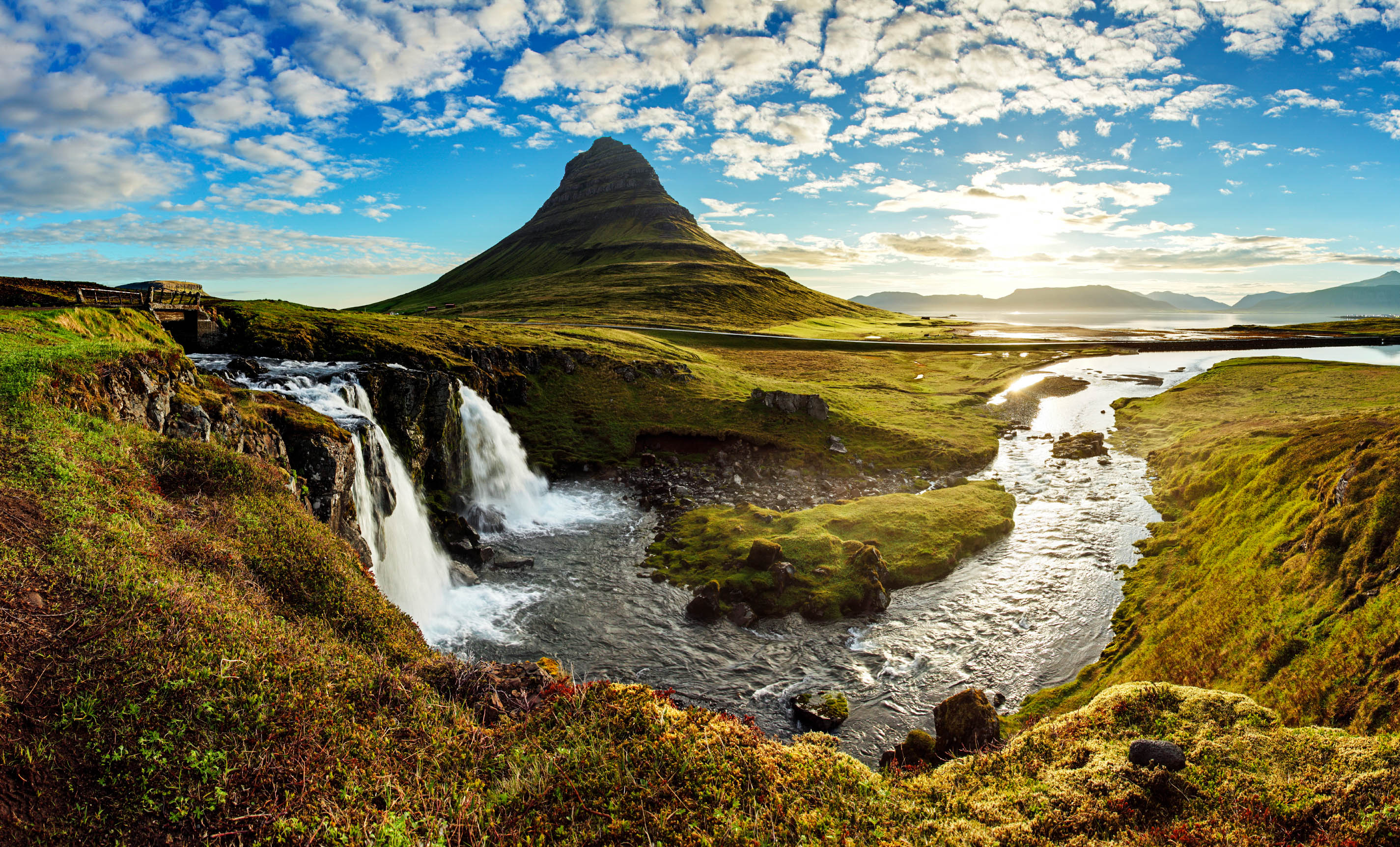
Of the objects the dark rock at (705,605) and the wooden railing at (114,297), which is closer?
the dark rock at (705,605)

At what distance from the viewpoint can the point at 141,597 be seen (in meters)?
9.34

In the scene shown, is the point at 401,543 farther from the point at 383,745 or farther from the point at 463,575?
the point at 383,745

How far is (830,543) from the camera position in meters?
30.3

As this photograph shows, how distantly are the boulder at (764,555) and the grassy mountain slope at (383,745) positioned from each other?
632 inches

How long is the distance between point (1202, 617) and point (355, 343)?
55.1 metres


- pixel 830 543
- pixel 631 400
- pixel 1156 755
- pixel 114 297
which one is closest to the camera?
pixel 1156 755

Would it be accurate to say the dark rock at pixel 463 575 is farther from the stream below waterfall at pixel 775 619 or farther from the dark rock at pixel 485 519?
the dark rock at pixel 485 519

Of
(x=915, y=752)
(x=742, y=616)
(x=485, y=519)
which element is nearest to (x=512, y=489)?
(x=485, y=519)

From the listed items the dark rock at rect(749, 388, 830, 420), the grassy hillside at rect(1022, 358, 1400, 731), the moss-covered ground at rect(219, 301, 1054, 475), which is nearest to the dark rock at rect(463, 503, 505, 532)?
the moss-covered ground at rect(219, 301, 1054, 475)

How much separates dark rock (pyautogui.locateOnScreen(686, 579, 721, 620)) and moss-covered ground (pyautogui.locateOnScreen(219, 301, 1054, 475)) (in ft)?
75.5

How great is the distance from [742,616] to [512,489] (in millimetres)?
22479

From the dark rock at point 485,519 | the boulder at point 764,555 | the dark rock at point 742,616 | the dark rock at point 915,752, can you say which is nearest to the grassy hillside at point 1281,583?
the dark rock at point 915,752

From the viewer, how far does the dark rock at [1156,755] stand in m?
10.3

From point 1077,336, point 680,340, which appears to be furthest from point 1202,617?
point 1077,336
